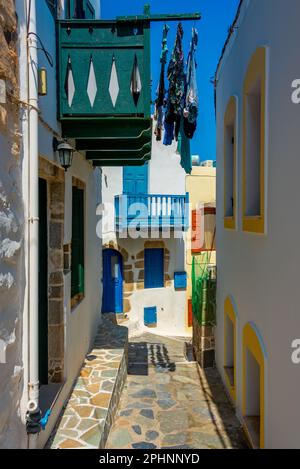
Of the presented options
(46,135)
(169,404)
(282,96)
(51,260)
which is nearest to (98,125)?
(46,135)

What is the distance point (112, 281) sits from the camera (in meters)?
13.1

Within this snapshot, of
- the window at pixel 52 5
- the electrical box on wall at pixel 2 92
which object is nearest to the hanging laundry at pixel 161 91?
the window at pixel 52 5

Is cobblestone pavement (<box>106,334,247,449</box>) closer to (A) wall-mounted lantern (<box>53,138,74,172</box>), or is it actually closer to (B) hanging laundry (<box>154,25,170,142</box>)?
(A) wall-mounted lantern (<box>53,138,74,172</box>)

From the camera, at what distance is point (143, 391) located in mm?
6598

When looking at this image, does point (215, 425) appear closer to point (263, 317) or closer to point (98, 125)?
point (263, 317)

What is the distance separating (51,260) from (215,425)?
362 cm

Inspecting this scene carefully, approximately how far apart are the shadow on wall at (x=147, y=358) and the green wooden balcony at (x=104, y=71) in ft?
18.4

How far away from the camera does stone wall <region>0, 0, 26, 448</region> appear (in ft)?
8.64

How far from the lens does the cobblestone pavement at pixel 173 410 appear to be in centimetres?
492

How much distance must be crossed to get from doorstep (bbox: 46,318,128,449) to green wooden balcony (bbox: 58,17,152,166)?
12.6 ft

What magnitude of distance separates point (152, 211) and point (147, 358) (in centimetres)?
539

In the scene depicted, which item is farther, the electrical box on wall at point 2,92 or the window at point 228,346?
the window at point 228,346

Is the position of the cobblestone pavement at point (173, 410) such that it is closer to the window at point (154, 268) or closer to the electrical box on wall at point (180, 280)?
the window at point (154, 268)

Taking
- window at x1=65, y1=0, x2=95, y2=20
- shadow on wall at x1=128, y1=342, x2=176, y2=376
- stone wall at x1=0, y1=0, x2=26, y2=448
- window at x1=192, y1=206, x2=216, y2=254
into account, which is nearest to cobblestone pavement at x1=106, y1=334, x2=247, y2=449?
shadow on wall at x1=128, y1=342, x2=176, y2=376
